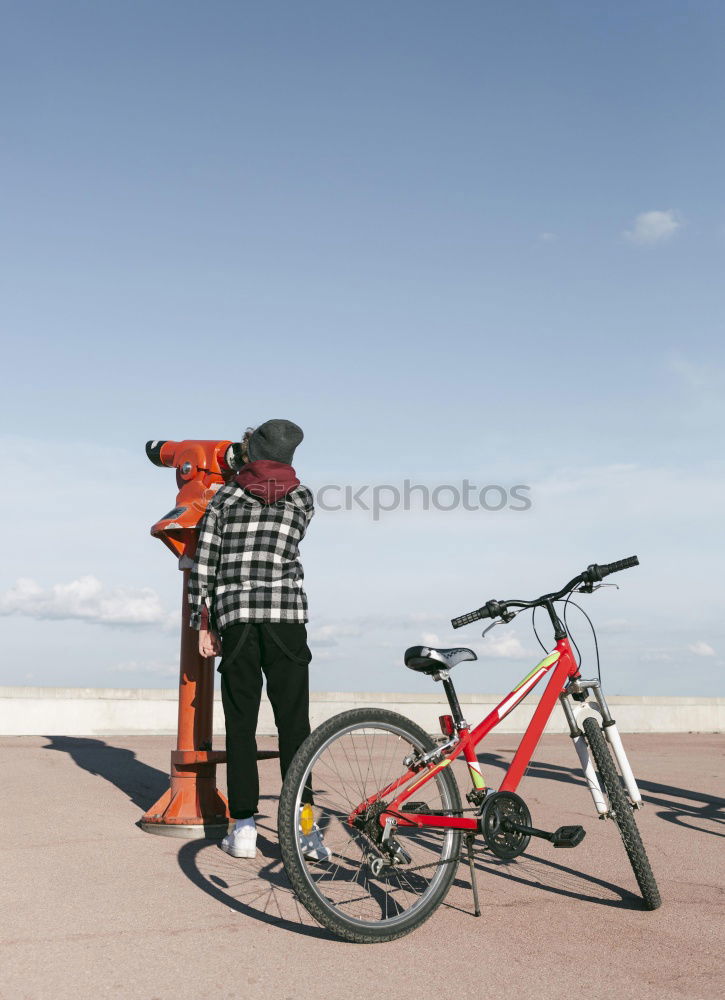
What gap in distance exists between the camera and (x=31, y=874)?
403 cm

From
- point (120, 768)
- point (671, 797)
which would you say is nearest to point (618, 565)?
point (671, 797)

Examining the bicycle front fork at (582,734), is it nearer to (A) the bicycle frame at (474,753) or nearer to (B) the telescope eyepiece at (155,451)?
(A) the bicycle frame at (474,753)

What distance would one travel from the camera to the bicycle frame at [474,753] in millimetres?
3383

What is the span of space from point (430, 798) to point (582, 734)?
2.83 ft

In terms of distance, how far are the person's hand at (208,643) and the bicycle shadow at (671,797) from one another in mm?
3349

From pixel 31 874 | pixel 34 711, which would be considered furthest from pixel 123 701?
pixel 31 874

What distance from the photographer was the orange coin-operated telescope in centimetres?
504

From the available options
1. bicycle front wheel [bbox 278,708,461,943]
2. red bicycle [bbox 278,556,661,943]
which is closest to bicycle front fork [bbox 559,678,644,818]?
red bicycle [bbox 278,556,661,943]

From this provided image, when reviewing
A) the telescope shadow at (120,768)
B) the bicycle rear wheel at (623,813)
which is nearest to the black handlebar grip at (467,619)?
the bicycle rear wheel at (623,813)

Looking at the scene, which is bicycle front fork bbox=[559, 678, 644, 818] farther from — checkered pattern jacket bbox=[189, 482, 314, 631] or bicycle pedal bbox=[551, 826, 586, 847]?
checkered pattern jacket bbox=[189, 482, 314, 631]

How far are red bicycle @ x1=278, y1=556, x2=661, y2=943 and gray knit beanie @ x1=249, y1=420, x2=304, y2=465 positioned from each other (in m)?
1.33

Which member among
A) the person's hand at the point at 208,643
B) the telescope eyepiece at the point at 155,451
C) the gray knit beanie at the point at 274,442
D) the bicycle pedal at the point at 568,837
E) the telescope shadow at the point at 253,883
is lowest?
the telescope shadow at the point at 253,883

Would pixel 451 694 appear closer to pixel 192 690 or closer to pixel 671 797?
pixel 192 690

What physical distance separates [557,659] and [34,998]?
236 centimetres
